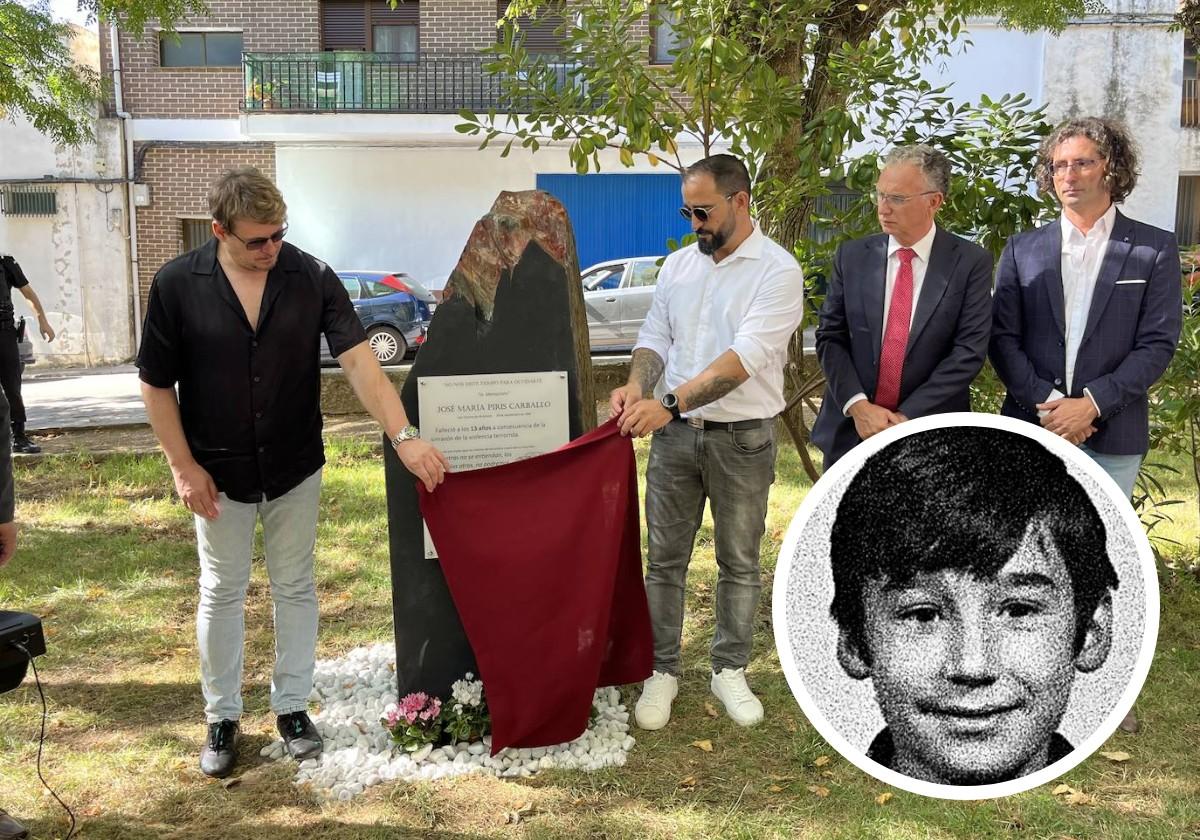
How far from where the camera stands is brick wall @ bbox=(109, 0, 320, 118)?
773 inches

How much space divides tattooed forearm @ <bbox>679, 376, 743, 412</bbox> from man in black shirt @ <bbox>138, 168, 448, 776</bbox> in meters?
0.85

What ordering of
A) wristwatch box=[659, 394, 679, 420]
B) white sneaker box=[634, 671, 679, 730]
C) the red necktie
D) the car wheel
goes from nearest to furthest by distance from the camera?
1. the red necktie
2. wristwatch box=[659, 394, 679, 420]
3. white sneaker box=[634, 671, 679, 730]
4. the car wheel

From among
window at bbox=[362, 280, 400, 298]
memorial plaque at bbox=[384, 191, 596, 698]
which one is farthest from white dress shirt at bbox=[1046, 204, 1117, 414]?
window at bbox=[362, 280, 400, 298]

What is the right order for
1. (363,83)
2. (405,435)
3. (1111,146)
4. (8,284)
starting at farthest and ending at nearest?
1. (363,83)
2. (8,284)
3. (405,435)
4. (1111,146)

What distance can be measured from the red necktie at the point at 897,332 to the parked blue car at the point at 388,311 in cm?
1318

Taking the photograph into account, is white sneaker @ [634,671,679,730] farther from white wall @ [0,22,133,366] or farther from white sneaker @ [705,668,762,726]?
white wall @ [0,22,133,366]

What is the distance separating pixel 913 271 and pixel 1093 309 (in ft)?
1.90

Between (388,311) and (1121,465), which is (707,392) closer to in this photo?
(1121,465)

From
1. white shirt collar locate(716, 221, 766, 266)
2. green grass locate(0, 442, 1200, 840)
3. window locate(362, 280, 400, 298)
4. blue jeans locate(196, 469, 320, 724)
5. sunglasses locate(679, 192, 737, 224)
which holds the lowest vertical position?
green grass locate(0, 442, 1200, 840)

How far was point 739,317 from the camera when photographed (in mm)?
3652

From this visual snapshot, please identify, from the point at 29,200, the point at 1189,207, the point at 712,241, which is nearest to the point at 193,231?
the point at 29,200

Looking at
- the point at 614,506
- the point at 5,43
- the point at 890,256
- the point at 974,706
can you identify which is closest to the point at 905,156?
the point at 890,256

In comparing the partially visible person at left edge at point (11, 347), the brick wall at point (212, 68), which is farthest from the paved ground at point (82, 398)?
the brick wall at point (212, 68)

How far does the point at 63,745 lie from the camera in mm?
3844
